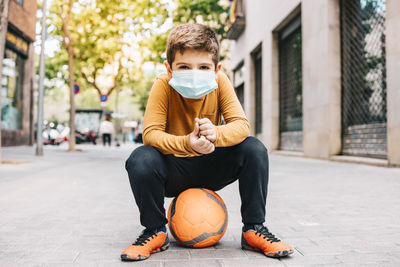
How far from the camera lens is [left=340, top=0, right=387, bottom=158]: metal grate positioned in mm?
9648

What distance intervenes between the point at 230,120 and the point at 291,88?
12846 mm

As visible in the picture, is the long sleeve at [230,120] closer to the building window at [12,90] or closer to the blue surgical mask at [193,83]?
the blue surgical mask at [193,83]

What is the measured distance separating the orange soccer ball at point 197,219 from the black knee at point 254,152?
0.44 meters

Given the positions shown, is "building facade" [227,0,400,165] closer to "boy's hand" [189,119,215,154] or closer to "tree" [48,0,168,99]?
"tree" [48,0,168,99]

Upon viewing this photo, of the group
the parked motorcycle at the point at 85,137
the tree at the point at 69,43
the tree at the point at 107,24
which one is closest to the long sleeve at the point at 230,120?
the tree at the point at 69,43

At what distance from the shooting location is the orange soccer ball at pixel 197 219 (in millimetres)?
2811

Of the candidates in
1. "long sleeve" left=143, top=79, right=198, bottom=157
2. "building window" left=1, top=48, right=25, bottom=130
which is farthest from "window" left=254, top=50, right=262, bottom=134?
"long sleeve" left=143, top=79, right=198, bottom=157

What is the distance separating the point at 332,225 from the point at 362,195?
194cm

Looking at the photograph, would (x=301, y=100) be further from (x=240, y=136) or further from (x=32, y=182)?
(x=240, y=136)

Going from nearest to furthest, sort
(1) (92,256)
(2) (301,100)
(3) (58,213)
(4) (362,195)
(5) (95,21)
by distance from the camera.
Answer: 1. (1) (92,256)
2. (3) (58,213)
3. (4) (362,195)
4. (2) (301,100)
5. (5) (95,21)

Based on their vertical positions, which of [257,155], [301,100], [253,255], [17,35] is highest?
[17,35]

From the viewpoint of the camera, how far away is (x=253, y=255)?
2717 mm

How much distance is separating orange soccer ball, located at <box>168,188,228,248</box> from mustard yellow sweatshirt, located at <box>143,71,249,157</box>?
33cm

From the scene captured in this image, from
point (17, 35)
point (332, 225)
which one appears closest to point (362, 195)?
point (332, 225)
